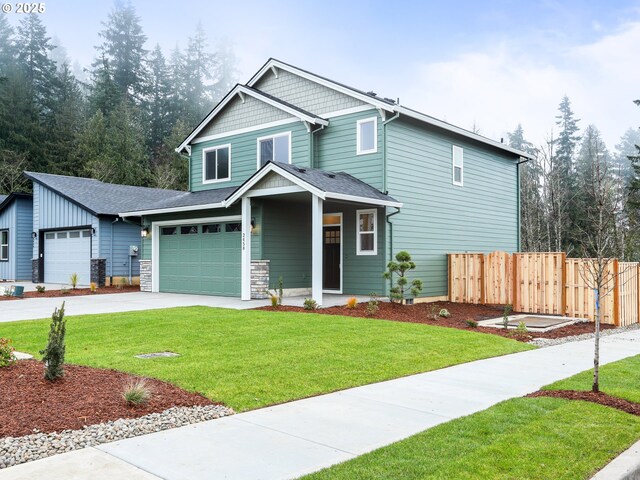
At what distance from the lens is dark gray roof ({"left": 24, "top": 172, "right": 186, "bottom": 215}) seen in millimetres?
22547

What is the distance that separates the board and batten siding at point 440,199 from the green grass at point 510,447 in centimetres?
1093

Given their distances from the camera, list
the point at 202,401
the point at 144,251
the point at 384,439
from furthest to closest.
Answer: the point at 144,251
the point at 202,401
the point at 384,439

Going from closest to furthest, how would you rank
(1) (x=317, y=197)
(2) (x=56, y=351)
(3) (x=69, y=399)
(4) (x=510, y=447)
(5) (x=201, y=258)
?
(4) (x=510, y=447), (3) (x=69, y=399), (2) (x=56, y=351), (1) (x=317, y=197), (5) (x=201, y=258)

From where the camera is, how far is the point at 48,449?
4.07 m

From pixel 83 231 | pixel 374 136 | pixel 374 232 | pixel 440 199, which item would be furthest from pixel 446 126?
pixel 83 231

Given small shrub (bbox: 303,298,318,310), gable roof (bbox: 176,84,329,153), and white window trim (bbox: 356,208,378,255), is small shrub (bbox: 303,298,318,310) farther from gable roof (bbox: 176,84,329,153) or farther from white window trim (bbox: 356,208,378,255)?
gable roof (bbox: 176,84,329,153)

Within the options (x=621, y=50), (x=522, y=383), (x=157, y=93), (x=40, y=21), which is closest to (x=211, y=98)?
(x=157, y=93)

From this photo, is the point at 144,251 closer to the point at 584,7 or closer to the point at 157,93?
the point at 584,7

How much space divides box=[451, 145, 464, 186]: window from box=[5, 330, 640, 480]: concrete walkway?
12.3 metres

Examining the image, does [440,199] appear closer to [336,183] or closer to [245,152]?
[336,183]

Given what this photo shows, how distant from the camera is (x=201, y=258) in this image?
18.2 meters

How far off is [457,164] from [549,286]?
6186 millimetres

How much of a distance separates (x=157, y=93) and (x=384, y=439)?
51.8m

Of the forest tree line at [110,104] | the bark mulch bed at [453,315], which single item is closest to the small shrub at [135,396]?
the bark mulch bed at [453,315]
